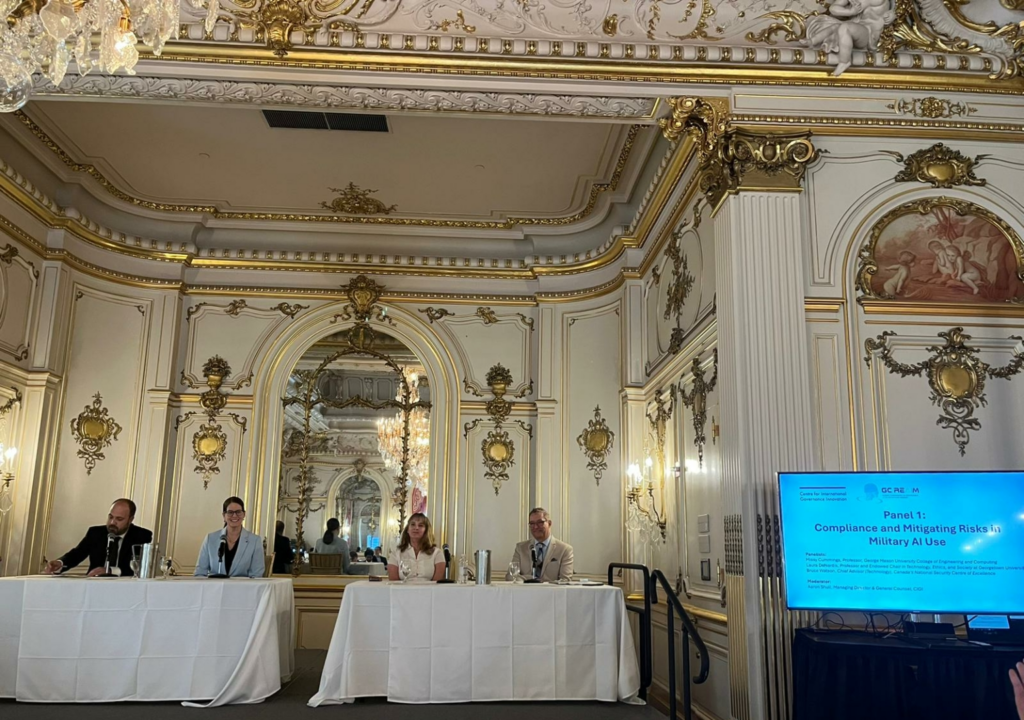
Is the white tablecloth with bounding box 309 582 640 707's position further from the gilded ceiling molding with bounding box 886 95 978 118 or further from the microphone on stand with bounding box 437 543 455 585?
the gilded ceiling molding with bounding box 886 95 978 118

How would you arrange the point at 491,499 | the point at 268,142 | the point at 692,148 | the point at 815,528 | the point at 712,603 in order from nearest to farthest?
1. the point at 815,528
2. the point at 712,603
3. the point at 692,148
4. the point at 268,142
5. the point at 491,499

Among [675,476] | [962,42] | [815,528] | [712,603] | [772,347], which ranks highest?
[962,42]

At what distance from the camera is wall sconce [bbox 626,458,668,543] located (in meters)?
7.97

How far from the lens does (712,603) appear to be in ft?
20.5

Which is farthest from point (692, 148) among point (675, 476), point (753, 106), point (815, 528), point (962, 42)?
point (815, 528)

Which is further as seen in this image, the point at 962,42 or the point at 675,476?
the point at 675,476

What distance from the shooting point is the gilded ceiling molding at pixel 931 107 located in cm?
595

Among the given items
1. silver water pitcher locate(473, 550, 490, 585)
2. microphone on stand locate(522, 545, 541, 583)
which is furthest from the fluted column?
silver water pitcher locate(473, 550, 490, 585)

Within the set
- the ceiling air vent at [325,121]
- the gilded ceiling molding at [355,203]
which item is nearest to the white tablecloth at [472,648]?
the ceiling air vent at [325,121]

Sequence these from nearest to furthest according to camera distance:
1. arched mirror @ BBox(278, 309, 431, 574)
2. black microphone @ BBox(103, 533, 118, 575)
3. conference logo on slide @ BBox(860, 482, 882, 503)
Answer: conference logo on slide @ BBox(860, 482, 882, 503)
black microphone @ BBox(103, 533, 118, 575)
arched mirror @ BBox(278, 309, 431, 574)

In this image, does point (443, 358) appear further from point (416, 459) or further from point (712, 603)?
point (712, 603)

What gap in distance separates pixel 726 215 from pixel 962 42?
194 cm

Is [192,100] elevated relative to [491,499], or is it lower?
elevated

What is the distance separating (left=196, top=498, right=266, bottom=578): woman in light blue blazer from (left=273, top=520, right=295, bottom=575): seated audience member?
2756 mm
